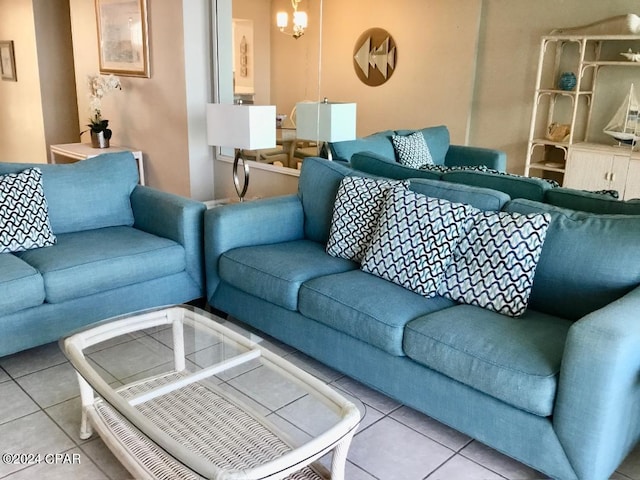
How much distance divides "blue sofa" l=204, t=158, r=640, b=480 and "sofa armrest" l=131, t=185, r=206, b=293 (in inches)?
4.5

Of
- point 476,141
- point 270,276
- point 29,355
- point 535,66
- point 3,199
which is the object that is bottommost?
point 29,355

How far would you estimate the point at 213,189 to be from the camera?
460 cm

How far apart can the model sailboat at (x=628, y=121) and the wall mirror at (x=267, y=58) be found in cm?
173

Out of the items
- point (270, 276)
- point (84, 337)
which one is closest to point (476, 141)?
point (270, 276)

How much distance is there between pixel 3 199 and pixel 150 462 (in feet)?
→ 5.32

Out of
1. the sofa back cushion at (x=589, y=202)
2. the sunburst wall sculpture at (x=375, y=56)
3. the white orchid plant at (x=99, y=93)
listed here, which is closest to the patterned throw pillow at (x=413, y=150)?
the sunburst wall sculpture at (x=375, y=56)

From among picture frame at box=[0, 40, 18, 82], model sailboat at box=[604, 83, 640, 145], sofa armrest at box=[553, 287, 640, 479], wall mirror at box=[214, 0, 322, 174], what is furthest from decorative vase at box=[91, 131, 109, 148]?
sofa armrest at box=[553, 287, 640, 479]

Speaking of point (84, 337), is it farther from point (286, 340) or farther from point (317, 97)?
point (317, 97)

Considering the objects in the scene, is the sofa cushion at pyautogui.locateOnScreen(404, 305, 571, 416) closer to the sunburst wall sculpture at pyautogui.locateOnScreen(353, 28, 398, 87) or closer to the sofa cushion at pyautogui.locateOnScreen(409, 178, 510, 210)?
the sofa cushion at pyautogui.locateOnScreen(409, 178, 510, 210)

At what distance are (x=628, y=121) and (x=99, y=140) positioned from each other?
407cm

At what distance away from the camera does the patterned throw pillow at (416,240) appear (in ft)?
7.79

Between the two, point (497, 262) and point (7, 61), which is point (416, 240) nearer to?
point (497, 262)

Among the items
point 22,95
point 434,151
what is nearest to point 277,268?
point 434,151

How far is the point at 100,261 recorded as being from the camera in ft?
8.92
